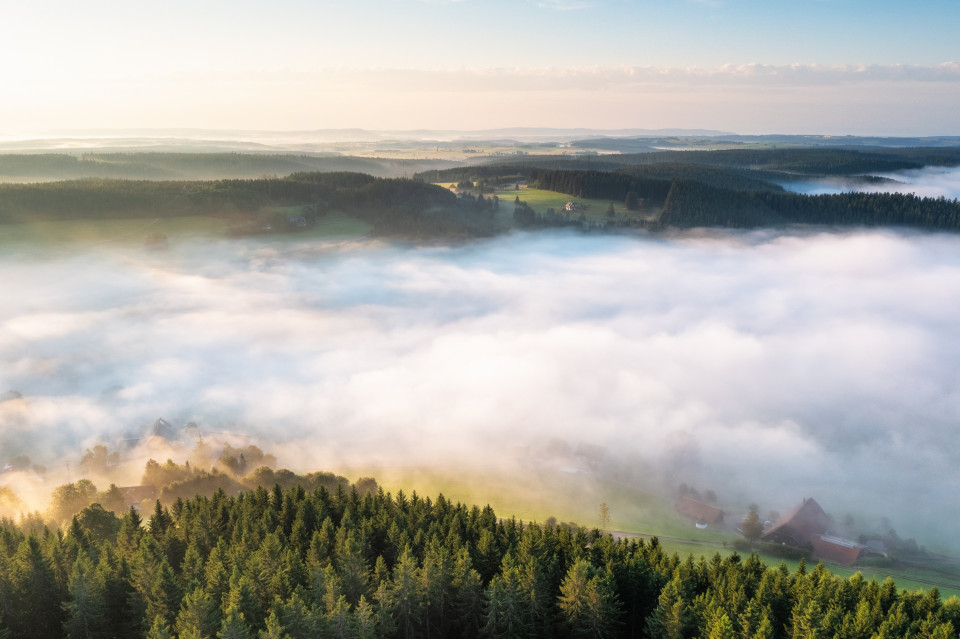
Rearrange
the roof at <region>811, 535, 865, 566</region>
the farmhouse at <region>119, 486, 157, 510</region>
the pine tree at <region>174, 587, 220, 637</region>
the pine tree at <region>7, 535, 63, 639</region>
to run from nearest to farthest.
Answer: the pine tree at <region>174, 587, 220, 637</region>
the pine tree at <region>7, 535, 63, 639</region>
the farmhouse at <region>119, 486, 157, 510</region>
the roof at <region>811, 535, 865, 566</region>

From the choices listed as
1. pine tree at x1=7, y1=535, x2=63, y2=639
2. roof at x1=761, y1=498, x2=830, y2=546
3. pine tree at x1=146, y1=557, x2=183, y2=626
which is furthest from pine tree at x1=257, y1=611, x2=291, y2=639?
roof at x1=761, y1=498, x2=830, y2=546

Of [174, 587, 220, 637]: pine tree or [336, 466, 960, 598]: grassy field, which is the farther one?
[336, 466, 960, 598]: grassy field

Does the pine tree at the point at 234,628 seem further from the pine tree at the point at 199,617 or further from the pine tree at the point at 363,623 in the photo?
the pine tree at the point at 363,623

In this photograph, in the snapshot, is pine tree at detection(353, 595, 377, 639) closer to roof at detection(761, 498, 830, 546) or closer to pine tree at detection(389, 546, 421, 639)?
pine tree at detection(389, 546, 421, 639)

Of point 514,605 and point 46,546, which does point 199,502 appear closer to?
point 46,546

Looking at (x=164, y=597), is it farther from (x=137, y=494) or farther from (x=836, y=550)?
(x=836, y=550)

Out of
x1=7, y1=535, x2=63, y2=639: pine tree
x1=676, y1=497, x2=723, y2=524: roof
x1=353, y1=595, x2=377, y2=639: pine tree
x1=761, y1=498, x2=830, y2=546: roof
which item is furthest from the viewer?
x1=676, y1=497, x2=723, y2=524: roof

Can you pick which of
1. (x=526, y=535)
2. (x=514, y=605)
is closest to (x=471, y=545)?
(x=526, y=535)
